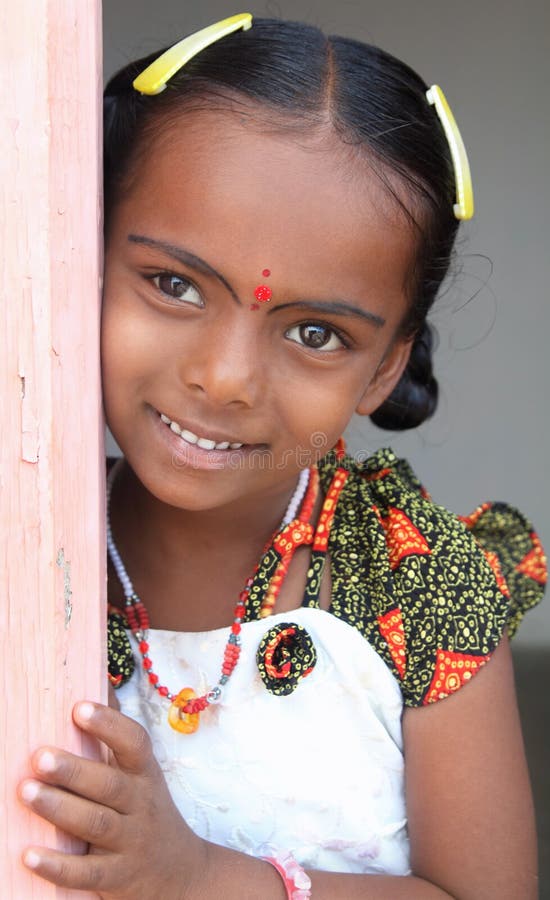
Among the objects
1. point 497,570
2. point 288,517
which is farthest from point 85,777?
point 497,570

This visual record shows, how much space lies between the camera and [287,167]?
1248mm

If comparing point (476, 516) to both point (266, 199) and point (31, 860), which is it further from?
point (31, 860)

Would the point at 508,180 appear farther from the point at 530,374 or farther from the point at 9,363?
the point at 9,363

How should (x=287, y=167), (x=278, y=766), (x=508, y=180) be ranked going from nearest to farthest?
(x=287, y=167), (x=278, y=766), (x=508, y=180)

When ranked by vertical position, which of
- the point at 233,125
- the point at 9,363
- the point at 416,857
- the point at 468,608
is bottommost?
the point at 416,857

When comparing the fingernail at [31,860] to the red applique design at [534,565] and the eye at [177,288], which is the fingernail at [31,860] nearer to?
the eye at [177,288]

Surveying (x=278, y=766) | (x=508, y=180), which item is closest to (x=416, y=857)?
(x=278, y=766)

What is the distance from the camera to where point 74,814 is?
0.96 meters

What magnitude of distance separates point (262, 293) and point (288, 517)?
45 centimetres

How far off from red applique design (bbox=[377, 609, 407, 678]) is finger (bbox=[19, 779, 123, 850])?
1.76 feet

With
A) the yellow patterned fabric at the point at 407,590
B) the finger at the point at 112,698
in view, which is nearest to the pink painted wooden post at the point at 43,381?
the finger at the point at 112,698

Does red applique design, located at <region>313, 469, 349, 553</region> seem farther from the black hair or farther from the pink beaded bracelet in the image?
the pink beaded bracelet

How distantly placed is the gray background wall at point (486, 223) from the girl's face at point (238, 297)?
4.04ft

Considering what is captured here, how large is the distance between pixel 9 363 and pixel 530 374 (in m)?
2.25
